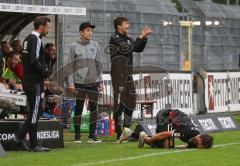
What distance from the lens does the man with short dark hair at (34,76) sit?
40.3 feet

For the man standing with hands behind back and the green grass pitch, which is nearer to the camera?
the green grass pitch

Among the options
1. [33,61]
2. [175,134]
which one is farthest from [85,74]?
[175,134]

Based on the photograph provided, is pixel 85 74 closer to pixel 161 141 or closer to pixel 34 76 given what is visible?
pixel 34 76

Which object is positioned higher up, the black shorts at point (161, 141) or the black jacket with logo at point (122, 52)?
the black jacket with logo at point (122, 52)

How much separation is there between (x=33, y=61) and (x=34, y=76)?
0.93ft

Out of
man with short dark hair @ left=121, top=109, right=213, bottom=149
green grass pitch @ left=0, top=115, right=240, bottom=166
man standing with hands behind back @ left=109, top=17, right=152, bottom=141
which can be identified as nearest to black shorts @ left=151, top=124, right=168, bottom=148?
man with short dark hair @ left=121, top=109, right=213, bottom=149

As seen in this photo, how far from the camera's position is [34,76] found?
12398 mm

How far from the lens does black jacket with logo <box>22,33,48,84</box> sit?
40.2ft

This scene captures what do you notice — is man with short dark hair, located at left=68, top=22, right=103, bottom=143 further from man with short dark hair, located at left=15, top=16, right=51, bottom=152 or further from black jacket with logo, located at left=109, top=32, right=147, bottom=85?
man with short dark hair, located at left=15, top=16, right=51, bottom=152

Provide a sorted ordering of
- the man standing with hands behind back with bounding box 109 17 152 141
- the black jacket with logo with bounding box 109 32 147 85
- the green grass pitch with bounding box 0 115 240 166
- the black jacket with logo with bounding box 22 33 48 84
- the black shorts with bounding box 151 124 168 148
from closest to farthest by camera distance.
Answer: the green grass pitch with bounding box 0 115 240 166 < the black jacket with logo with bounding box 22 33 48 84 < the black shorts with bounding box 151 124 168 148 < the black jacket with logo with bounding box 109 32 147 85 < the man standing with hands behind back with bounding box 109 17 152 141

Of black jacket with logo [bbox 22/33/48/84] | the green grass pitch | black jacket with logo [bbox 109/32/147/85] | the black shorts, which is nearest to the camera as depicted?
the green grass pitch

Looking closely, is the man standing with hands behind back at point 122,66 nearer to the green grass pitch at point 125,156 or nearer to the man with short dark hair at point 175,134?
the green grass pitch at point 125,156

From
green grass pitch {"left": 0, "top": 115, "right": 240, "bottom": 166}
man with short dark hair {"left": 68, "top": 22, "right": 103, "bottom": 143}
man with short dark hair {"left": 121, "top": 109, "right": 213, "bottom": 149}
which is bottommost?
green grass pitch {"left": 0, "top": 115, "right": 240, "bottom": 166}

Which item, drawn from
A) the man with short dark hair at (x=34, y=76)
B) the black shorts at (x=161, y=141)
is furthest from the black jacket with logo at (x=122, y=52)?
the man with short dark hair at (x=34, y=76)
